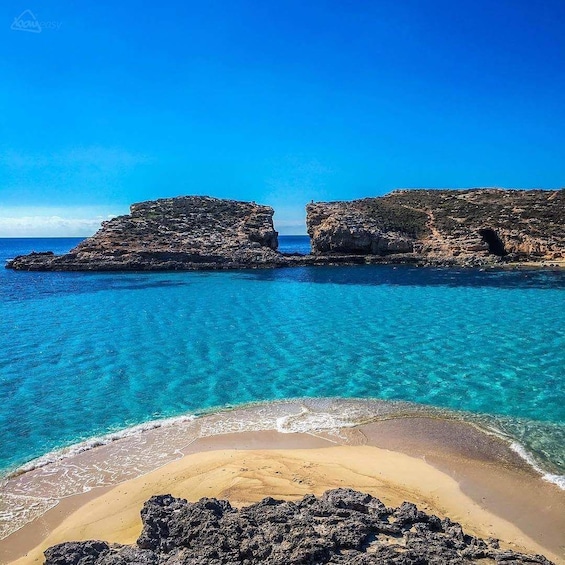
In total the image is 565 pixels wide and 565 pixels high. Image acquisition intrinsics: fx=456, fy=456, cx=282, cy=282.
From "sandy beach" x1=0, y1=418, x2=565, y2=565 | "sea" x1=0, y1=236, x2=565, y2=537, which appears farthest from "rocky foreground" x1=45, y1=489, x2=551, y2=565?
"sea" x1=0, y1=236, x2=565, y2=537

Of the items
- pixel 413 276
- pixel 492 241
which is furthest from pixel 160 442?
pixel 492 241

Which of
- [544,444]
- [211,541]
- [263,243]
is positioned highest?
[263,243]

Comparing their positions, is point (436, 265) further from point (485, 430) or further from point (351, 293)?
point (485, 430)

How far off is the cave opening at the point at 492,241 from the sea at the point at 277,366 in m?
30.7

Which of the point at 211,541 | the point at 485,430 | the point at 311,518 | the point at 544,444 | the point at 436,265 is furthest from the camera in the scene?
the point at 436,265

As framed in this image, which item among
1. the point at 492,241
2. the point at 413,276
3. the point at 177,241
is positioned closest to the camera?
the point at 413,276

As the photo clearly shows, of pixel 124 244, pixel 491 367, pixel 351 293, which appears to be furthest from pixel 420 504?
pixel 124 244

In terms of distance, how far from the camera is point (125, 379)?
1508 centimetres

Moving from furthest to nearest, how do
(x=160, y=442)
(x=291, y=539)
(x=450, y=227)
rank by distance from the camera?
(x=450, y=227)
(x=160, y=442)
(x=291, y=539)

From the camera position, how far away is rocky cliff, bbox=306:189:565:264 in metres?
57.5

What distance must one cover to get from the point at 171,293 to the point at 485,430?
28569 mm

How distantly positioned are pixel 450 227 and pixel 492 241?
19.1 ft

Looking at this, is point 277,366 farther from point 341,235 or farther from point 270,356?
point 341,235

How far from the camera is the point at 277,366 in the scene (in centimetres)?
1628
